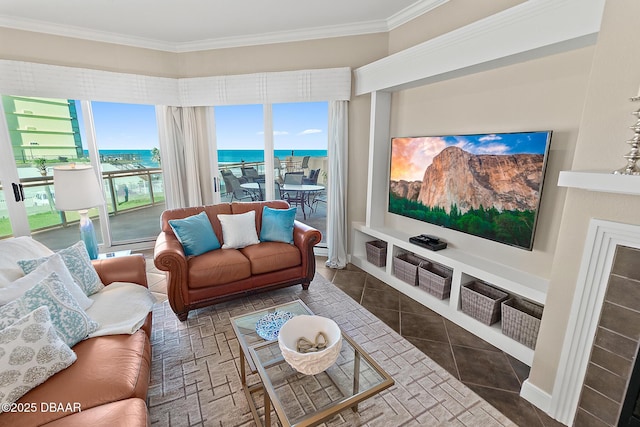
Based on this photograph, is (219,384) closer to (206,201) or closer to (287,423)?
(287,423)

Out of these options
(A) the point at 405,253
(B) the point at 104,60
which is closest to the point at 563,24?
(A) the point at 405,253

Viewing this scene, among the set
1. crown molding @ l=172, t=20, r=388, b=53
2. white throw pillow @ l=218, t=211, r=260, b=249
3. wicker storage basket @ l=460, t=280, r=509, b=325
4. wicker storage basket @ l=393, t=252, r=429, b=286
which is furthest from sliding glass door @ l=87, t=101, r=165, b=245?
wicker storage basket @ l=460, t=280, r=509, b=325

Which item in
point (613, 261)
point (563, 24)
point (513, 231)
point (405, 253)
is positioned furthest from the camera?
point (405, 253)

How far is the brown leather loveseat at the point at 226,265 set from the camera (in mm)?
2514

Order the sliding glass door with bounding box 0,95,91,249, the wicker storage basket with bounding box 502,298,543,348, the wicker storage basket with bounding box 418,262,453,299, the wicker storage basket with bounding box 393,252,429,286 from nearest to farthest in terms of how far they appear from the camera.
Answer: the wicker storage basket with bounding box 502,298,543,348
the wicker storage basket with bounding box 418,262,453,299
the wicker storage basket with bounding box 393,252,429,286
the sliding glass door with bounding box 0,95,91,249

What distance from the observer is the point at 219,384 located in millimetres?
1916

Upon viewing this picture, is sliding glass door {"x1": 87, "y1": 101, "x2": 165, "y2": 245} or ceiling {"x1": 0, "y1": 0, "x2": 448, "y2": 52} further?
sliding glass door {"x1": 87, "y1": 101, "x2": 165, "y2": 245}

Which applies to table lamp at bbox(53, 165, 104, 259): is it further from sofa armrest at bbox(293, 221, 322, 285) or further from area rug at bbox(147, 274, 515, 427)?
sofa armrest at bbox(293, 221, 322, 285)

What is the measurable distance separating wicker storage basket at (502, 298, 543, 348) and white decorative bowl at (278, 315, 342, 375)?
143cm

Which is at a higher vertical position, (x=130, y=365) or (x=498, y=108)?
(x=498, y=108)

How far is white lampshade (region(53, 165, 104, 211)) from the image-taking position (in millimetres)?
2537

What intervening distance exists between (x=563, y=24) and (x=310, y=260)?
8.60ft

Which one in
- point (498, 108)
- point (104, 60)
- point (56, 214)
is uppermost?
point (104, 60)

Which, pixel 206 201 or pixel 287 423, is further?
pixel 206 201
